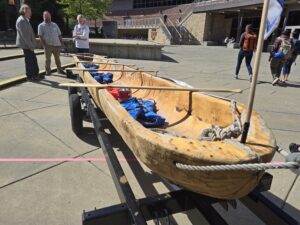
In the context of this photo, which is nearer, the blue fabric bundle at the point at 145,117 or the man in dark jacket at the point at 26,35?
the blue fabric bundle at the point at 145,117

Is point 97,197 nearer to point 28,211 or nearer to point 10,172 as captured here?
point 28,211

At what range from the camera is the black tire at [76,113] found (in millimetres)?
4145

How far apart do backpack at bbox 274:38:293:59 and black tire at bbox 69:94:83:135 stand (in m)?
6.56

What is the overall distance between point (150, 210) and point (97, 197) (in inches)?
39.8

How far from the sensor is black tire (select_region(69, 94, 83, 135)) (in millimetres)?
4145

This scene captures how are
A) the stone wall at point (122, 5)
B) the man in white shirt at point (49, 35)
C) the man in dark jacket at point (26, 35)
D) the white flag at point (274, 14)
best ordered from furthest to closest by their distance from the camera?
the stone wall at point (122, 5)
the man in white shirt at point (49, 35)
the man in dark jacket at point (26, 35)
the white flag at point (274, 14)

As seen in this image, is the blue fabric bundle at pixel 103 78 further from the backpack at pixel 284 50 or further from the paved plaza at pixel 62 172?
the backpack at pixel 284 50

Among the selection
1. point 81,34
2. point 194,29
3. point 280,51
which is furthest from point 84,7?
point 280,51

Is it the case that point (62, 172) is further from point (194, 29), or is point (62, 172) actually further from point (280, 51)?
point (194, 29)

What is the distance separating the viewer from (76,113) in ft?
13.7

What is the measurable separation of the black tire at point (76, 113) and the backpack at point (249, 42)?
634 cm

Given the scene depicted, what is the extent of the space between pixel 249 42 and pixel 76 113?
6502 mm

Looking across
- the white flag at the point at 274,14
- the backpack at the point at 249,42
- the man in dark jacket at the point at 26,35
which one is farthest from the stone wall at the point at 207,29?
the white flag at the point at 274,14

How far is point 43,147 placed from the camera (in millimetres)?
3900
